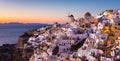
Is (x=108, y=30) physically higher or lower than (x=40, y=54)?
→ higher

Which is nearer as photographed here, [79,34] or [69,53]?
[69,53]

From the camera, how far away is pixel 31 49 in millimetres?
81375

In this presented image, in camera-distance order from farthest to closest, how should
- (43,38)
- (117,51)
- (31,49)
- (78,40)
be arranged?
(31,49) → (43,38) → (78,40) → (117,51)

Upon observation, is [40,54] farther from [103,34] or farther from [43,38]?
[43,38]

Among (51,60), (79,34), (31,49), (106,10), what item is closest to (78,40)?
(79,34)

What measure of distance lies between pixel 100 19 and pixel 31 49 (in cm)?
2336

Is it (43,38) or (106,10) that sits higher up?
(106,10)

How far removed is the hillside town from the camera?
49812 mm

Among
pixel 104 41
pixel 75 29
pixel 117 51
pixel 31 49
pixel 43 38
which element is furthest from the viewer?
pixel 31 49

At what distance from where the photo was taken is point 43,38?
75.6 meters

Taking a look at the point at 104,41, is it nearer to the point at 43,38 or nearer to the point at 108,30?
the point at 108,30

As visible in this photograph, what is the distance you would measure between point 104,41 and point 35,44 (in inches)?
1064

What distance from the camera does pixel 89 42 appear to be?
53.8 m

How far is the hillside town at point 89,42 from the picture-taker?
49.8 meters
